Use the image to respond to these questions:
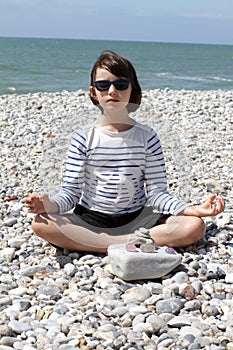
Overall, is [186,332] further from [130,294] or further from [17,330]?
[17,330]

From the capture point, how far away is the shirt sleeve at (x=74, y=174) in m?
3.44

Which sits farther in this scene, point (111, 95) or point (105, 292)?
point (111, 95)

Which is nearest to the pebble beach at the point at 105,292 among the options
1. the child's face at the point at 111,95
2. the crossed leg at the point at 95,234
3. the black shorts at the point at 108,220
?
the crossed leg at the point at 95,234

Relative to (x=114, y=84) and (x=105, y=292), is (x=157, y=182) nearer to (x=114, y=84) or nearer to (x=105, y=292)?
(x=114, y=84)

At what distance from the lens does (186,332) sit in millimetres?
2547

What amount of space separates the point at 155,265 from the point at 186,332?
60cm

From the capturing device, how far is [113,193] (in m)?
3.45

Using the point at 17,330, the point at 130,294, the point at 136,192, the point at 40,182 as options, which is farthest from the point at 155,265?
the point at 40,182

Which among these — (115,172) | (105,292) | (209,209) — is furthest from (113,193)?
(105,292)

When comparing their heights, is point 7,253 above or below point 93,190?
below

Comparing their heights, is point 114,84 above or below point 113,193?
above

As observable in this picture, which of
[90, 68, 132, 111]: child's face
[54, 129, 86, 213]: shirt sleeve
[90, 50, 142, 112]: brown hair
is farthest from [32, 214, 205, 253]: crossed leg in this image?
[90, 50, 142, 112]: brown hair

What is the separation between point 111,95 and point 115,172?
464 millimetres

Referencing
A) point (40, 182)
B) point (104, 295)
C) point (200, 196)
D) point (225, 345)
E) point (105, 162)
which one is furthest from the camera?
point (40, 182)
